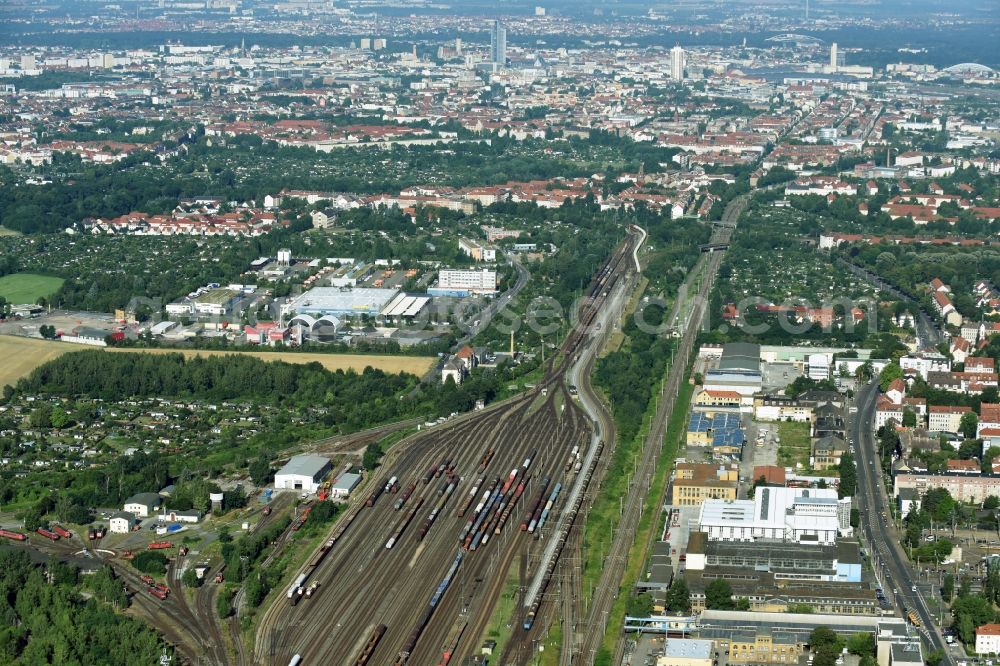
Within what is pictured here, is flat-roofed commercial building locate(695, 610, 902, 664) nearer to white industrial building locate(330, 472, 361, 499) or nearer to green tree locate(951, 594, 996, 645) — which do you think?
green tree locate(951, 594, 996, 645)

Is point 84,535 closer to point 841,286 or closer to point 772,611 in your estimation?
point 772,611

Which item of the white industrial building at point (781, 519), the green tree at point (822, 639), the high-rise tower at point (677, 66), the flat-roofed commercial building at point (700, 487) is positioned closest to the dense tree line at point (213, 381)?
the flat-roofed commercial building at point (700, 487)

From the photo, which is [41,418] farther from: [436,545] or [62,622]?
[62,622]

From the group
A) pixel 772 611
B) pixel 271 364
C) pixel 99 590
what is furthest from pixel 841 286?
pixel 99 590

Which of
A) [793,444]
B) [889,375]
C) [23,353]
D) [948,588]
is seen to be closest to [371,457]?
[793,444]

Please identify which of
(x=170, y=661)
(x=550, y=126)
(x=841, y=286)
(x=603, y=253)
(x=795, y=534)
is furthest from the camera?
(x=550, y=126)
